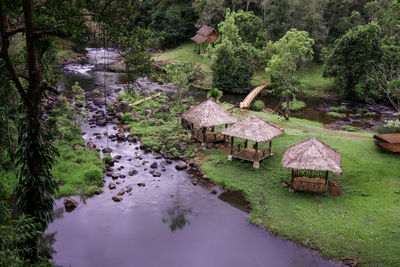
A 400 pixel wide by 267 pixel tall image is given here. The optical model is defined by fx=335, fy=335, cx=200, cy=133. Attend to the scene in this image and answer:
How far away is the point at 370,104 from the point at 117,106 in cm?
2692

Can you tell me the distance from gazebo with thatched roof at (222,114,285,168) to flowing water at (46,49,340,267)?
3087 mm

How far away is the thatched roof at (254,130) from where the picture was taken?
64.2ft

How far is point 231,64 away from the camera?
38250 millimetres

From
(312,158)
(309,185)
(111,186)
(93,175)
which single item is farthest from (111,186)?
(312,158)

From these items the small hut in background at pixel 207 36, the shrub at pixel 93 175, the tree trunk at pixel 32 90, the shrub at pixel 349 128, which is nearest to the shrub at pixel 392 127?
the shrub at pixel 349 128

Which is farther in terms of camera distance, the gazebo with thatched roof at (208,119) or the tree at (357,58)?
the tree at (357,58)

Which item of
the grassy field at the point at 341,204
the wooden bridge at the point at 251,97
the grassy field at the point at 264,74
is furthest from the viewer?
the grassy field at the point at 264,74

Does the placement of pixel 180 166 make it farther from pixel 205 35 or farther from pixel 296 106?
pixel 205 35

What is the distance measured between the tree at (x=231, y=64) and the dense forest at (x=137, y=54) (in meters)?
0.12

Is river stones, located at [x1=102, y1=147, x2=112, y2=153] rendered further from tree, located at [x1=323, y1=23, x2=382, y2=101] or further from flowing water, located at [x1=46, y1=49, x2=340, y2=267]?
tree, located at [x1=323, y1=23, x2=382, y2=101]

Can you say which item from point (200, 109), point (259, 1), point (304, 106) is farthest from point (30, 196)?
point (259, 1)

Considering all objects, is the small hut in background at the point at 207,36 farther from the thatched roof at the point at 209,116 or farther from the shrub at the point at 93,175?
the shrub at the point at 93,175

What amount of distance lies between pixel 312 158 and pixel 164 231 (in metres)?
8.21

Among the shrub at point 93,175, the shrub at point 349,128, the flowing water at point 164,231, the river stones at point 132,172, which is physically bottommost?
the flowing water at point 164,231
